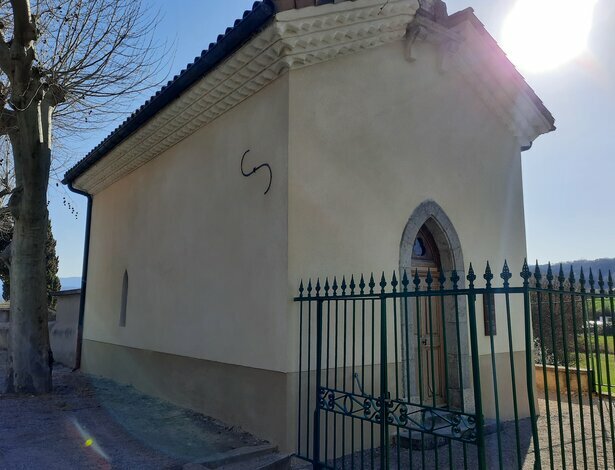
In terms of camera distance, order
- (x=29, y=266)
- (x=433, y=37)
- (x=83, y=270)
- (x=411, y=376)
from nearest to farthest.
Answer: (x=411, y=376), (x=433, y=37), (x=29, y=266), (x=83, y=270)

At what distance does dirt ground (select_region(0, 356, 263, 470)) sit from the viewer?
4957mm

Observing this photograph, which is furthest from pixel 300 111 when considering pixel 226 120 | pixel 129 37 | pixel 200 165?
pixel 129 37

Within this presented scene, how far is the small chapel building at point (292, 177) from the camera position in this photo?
551 centimetres

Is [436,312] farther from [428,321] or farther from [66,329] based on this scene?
[66,329]

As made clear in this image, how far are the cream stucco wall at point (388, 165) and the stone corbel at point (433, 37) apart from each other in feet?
0.39

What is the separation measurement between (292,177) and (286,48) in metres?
1.48

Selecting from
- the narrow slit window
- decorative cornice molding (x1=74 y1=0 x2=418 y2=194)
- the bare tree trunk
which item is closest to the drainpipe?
the narrow slit window

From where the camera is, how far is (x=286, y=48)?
213 inches

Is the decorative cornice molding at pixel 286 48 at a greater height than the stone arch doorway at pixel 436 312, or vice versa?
the decorative cornice molding at pixel 286 48

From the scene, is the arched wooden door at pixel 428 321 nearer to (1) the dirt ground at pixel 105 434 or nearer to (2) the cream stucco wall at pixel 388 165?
(2) the cream stucco wall at pixel 388 165

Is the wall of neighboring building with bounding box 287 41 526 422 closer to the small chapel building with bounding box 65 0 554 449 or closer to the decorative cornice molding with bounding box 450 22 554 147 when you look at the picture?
the small chapel building with bounding box 65 0 554 449

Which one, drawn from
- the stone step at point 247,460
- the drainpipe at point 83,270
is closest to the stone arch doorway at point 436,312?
the stone step at point 247,460

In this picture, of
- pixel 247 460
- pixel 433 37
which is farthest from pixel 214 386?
pixel 433 37

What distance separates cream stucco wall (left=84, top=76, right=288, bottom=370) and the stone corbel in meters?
2.42
